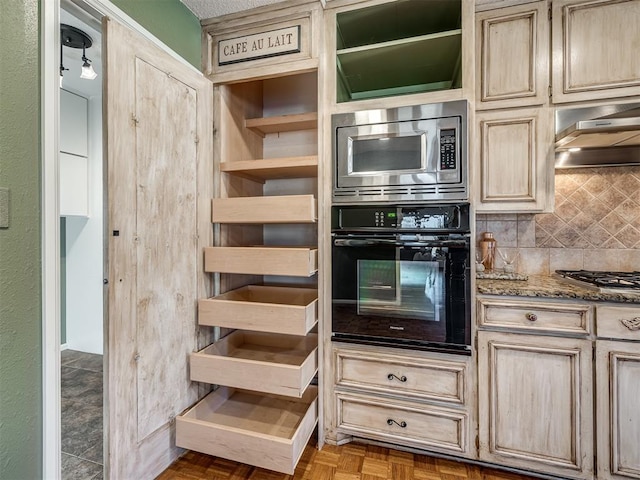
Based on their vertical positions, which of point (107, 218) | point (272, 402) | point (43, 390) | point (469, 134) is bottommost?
point (272, 402)

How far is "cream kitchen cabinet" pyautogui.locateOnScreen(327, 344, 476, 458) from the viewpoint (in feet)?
5.02

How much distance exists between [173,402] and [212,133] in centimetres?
152

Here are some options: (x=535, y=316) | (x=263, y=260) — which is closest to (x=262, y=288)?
(x=263, y=260)

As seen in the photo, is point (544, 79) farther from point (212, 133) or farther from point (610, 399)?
point (212, 133)

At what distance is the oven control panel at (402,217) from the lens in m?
1.50

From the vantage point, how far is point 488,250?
6.42 feet

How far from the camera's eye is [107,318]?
1.23 metres

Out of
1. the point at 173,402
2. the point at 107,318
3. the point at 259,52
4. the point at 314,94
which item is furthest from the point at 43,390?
the point at 314,94

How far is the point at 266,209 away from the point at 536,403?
1.66 meters

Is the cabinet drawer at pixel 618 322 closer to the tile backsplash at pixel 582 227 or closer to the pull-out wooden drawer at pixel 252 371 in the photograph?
the tile backsplash at pixel 582 227

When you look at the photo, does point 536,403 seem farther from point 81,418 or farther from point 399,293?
point 81,418

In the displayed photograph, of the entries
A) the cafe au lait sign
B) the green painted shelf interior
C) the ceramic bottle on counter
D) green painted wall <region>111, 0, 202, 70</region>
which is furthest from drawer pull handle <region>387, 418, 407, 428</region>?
green painted wall <region>111, 0, 202, 70</region>

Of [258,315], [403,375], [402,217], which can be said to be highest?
[402,217]

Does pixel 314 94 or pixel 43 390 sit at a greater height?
pixel 314 94
